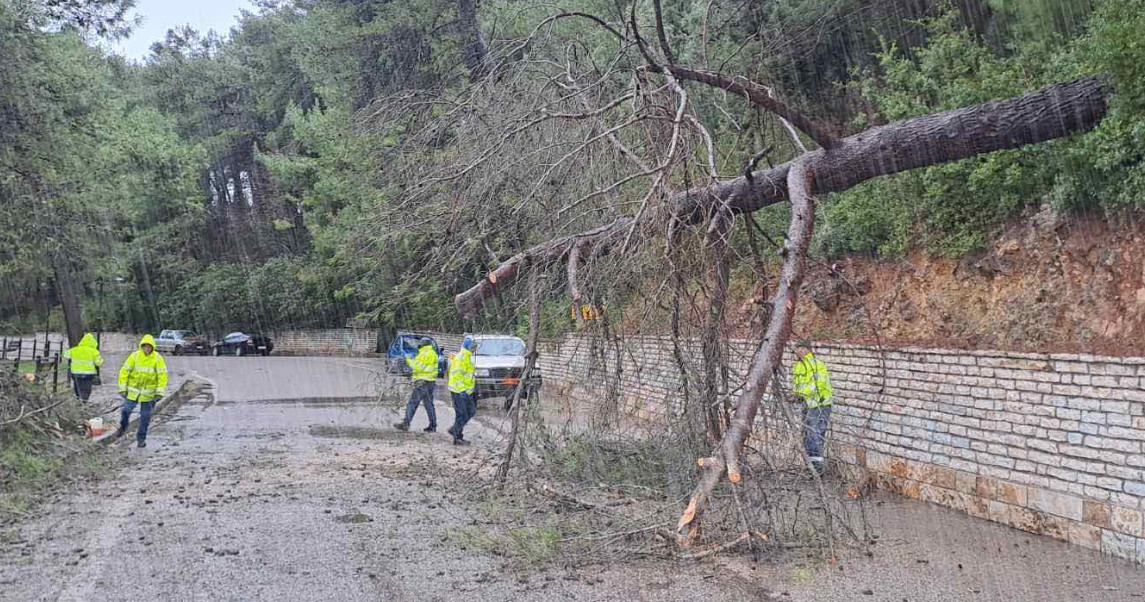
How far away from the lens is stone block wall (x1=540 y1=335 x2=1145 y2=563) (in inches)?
275

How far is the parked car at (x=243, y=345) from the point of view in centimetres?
4678

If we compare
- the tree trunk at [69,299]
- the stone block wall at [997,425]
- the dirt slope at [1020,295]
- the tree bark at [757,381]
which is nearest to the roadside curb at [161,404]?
the tree trunk at [69,299]

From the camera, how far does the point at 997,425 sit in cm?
820

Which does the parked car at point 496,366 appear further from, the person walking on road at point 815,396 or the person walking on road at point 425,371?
the person walking on road at point 815,396

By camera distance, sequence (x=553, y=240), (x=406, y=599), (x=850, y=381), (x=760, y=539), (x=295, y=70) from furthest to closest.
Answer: (x=295, y=70), (x=850, y=381), (x=553, y=240), (x=760, y=539), (x=406, y=599)

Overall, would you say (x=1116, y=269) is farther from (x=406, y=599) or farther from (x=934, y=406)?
(x=406, y=599)

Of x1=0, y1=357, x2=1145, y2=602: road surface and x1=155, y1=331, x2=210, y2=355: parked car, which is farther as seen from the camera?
x1=155, y1=331, x2=210, y2=355: parked car

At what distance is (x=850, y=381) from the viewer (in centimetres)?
1042

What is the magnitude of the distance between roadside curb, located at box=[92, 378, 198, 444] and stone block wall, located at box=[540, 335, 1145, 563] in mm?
→ 7400

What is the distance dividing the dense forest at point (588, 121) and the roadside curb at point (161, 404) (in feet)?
11.7

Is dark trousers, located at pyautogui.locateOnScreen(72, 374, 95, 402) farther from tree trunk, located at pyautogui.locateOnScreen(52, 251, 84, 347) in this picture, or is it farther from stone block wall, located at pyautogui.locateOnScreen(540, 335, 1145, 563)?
stone block wall, located at pyautogui.locateOnScreen(540, 335, 1145, 563)

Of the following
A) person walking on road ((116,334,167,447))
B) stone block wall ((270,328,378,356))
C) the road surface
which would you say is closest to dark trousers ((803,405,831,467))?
the road surface

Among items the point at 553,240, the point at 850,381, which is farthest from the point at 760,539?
the point at 850,381

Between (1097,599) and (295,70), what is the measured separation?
44970mm
